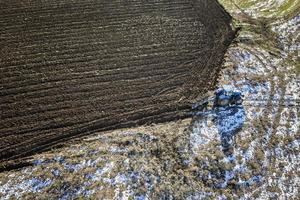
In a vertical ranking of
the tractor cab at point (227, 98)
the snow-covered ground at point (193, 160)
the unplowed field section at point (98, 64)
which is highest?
the unplowed field section at point (98, 64)

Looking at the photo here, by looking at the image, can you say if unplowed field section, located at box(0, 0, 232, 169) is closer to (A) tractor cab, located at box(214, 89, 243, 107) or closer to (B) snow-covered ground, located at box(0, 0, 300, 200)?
(A) tractor cab, located at box(214, 89, 243, 107)

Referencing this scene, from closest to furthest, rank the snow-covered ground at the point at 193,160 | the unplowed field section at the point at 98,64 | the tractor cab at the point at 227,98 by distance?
the snow-covered ground at the point at 193,160 → the unplowed field section at the point at 98,64 → the tractor cab at the point at 227,98

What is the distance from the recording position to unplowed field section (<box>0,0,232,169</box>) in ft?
49.5

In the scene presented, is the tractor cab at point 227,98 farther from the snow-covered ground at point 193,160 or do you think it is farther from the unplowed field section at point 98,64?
the unplowed field section at point 98,64

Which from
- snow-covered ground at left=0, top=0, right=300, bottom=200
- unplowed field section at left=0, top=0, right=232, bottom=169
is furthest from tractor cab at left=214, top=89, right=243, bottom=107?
unplowed field section at left=0, top=0, right=232, bottom=169

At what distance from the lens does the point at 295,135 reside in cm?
1591

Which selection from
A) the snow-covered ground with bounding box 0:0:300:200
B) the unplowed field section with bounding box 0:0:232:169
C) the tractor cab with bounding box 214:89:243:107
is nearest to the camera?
the snow-covered ground with bounding box 0:0:300:200

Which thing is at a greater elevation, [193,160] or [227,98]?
[227,98]

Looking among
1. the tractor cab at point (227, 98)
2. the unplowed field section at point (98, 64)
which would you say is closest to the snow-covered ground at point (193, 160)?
the tractor cab at point (227, 98)

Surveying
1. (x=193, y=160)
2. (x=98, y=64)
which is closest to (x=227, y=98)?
(x=193, y=160)

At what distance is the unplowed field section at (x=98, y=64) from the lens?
1509cm

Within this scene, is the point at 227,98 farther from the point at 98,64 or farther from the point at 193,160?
the point at 98,64

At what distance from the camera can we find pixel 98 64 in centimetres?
1758

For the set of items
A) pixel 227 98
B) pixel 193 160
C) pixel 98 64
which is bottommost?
pixel 193 160
